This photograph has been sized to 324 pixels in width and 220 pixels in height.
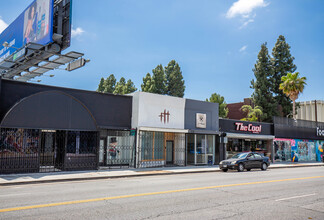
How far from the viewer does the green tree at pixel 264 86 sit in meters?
46.4

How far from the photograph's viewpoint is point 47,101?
721 inches

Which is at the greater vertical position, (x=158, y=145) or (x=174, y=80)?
(x=174, y=80)

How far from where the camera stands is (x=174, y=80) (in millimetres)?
50531

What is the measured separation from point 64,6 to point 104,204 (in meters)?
16.8

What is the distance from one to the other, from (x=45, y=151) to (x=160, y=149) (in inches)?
343

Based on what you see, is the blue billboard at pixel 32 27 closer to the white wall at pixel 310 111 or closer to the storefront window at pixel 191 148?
the storefront window at pixel 191 148

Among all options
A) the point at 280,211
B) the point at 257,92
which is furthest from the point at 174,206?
the point at 257,92

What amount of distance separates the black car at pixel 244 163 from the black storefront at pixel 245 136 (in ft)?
15.1

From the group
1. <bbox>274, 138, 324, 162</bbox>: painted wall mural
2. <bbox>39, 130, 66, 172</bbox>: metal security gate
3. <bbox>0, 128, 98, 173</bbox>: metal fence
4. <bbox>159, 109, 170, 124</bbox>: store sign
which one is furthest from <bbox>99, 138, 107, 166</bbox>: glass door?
<bbox>274, 138, 324, 162</bbox>: painted wall mural

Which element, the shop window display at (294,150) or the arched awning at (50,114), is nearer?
the arched awning at (50,114)

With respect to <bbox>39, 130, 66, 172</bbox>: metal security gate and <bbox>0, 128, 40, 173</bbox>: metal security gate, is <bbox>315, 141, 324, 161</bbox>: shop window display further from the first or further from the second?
<bbox>0, 128, 40, 173</bbox>: metal security gate

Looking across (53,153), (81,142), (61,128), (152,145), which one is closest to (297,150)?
(152,145)

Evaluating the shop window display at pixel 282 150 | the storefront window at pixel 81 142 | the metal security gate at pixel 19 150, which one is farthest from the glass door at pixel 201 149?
the metal security gate at pixel 19 150

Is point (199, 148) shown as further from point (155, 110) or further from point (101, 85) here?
point (101, 85)
